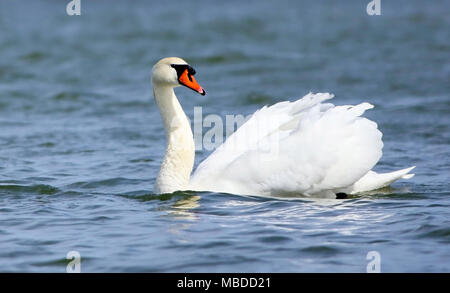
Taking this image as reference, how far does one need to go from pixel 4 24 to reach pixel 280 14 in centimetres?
791

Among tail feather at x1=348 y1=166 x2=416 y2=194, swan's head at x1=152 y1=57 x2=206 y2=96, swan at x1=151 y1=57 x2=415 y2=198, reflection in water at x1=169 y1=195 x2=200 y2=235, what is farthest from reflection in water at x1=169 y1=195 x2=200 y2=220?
tail feather at x1=348 y1=166 x2=416 y2=194

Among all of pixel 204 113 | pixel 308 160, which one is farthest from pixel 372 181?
pixel 204 113

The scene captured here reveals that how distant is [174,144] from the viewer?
8.53 metres

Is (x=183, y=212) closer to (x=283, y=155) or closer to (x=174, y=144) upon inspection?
(x=174, y=144)

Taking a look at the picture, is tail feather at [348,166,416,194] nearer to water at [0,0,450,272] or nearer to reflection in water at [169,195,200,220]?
water at [0,0,450,272]

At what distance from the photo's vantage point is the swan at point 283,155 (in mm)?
8016

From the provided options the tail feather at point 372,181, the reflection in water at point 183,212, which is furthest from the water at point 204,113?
the tail feather at point 372,181

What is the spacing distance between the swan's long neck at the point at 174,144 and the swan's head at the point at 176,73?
0.16 m

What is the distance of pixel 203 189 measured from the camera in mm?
8352

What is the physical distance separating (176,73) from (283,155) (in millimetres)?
1294

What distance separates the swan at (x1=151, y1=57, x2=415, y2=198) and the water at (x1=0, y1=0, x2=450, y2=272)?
162mm

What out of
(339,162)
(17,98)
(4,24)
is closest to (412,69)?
(17,98)

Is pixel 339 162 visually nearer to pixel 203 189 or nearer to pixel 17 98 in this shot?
pixel 203 189
